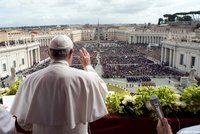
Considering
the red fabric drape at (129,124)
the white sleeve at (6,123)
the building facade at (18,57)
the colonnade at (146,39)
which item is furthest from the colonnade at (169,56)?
the white sleeve at (6,123)

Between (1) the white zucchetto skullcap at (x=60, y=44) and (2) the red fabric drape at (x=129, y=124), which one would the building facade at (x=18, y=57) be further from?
(1) the white zucchetto skullcap at (x=60, y=44)

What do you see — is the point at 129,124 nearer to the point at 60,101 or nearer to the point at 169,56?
the point at 60,101

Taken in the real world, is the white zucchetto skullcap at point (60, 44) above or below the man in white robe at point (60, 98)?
above

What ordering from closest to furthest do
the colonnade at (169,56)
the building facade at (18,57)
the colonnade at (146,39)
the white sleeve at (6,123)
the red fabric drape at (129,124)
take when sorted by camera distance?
the white sleeve at (6,123) < the red fabric drape at (129,124) < the building facade at (18,57) < the colonnade at (169,56) < the colonnade at (146,39)

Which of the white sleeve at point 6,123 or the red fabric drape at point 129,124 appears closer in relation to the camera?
the white sleeve at point 6,123

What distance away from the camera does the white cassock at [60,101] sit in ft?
7.39

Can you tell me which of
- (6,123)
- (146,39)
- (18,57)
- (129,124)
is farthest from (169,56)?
(6,123)

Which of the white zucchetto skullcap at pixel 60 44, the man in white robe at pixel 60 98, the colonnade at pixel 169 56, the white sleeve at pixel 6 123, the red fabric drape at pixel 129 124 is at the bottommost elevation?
the colonnade at pixel 169 56

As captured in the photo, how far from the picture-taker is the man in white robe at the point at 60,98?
7.39 ft

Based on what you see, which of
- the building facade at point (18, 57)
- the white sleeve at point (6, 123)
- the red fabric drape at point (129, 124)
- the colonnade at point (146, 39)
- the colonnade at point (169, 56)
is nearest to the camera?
the white sleeve at point (6, 123)

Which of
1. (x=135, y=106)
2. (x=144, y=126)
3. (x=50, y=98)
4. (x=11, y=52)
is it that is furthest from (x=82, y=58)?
(x=11, y=52)

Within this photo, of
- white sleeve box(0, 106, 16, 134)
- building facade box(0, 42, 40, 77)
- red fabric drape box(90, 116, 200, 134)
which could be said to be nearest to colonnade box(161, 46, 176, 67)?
building facade box(0, 42, 40, 77)

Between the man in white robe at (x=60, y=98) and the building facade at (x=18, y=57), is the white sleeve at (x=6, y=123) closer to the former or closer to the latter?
the man in white robe at (x=60, y=98)

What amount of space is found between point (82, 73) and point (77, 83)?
0.39 feet
